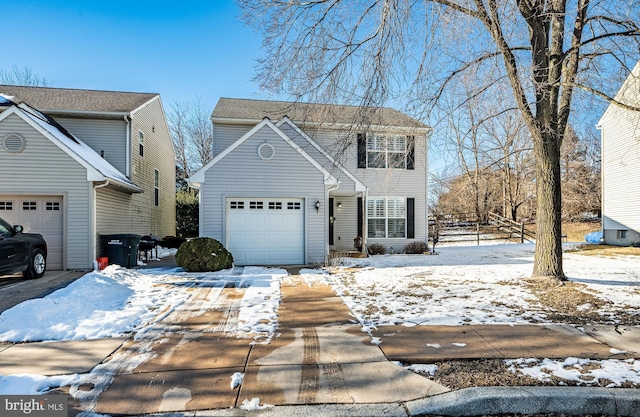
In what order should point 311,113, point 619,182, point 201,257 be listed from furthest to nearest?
point 619,182 → point 201,257 → point 311,113

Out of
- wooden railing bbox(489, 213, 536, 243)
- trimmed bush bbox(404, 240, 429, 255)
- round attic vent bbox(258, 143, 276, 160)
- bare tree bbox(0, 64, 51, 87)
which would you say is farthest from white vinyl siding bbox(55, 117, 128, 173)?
Answer: bare tree bbox(0, 64, 51, 87)

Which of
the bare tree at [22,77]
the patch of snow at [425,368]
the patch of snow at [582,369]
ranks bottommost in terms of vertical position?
the patch of snow at [425,368]

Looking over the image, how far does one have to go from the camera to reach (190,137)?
32344 mm

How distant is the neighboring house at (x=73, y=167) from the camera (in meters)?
9.75

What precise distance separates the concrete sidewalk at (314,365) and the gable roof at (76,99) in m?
11.2

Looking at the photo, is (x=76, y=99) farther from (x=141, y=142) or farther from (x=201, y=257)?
(x=201, y=257)

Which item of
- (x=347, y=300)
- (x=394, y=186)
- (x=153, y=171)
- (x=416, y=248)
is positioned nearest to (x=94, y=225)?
(x=153, y=171)

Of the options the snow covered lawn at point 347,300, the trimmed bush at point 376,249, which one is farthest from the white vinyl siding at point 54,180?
the trimmed bush at point 376,249

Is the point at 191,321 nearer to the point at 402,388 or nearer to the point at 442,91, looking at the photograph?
the point at 402,388

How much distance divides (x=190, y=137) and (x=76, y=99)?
18591 millimetres

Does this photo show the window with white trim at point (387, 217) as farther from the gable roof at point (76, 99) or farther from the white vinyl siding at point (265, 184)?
the gable roof at point (76, 99)

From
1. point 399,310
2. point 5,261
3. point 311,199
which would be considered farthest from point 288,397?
point 311,199

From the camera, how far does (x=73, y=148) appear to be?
10.1 metres

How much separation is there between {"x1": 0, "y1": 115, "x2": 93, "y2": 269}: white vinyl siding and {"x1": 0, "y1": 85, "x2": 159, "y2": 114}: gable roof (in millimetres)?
3438
